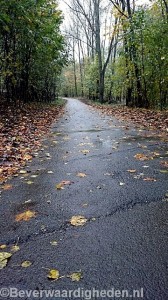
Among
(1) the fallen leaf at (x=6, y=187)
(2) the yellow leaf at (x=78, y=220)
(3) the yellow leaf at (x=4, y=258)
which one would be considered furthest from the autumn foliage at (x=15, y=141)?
(3) the yellow leaf at (x=4, y=258)

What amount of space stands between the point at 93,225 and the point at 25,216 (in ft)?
2.82

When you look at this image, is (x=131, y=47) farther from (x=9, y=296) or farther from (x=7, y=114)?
(x=9, y=296)

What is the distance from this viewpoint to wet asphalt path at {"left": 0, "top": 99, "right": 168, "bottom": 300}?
2.27 meters

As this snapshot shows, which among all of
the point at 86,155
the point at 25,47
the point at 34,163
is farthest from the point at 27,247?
the point at 25,47

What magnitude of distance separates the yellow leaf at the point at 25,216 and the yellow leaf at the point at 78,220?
0.51 m

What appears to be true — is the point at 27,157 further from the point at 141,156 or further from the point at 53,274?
the point at 53,274

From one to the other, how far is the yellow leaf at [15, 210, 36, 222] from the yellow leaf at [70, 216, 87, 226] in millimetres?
505

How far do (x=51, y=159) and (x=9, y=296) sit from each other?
3899mm

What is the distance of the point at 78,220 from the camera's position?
3186mm

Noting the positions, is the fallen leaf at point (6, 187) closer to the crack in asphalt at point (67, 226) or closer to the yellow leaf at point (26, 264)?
the crack in asphalt at point (67, 226)

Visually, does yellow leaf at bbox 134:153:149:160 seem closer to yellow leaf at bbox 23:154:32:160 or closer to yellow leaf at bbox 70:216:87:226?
yellow leaf at bbox 23:154:32:160

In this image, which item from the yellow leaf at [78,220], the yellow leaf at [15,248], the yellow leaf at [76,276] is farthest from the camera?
A: the yellow leaf at [78,220]

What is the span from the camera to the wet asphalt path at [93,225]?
2268 mm

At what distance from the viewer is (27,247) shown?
272 cm
